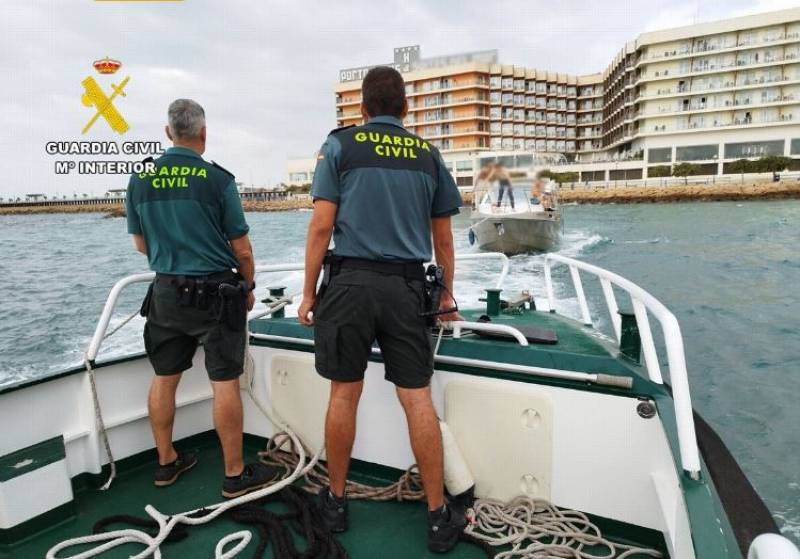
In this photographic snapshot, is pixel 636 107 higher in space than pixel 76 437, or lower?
higher

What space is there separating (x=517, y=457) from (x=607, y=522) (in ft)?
1.34

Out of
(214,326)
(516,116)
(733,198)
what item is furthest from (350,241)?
(733,198)

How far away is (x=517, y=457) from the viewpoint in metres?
2.22

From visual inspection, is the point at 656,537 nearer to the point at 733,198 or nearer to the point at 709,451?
the point at 709,451

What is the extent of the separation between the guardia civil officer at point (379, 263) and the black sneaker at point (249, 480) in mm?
616

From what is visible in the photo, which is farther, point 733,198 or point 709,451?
point 733,198

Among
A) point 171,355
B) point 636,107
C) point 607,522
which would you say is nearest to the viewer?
point 607,522

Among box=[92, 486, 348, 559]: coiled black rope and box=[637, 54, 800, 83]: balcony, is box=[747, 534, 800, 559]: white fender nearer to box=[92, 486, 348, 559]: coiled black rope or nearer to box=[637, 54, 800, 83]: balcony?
box=[92, 486, 348, 559]: coiled black rope

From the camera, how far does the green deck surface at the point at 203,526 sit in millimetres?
2051

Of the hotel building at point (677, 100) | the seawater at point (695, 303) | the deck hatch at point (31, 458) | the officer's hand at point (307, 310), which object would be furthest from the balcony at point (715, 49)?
the deck hatch at point (31, 458)

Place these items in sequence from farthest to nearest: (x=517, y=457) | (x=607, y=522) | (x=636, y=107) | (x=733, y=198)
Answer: (x=636, y=107) → (x=733, y=198) → (x=517, y=457) → (x=607, y=522)

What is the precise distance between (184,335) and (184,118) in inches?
37.6

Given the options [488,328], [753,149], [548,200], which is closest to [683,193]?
[753,149]

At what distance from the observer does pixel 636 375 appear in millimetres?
1961
